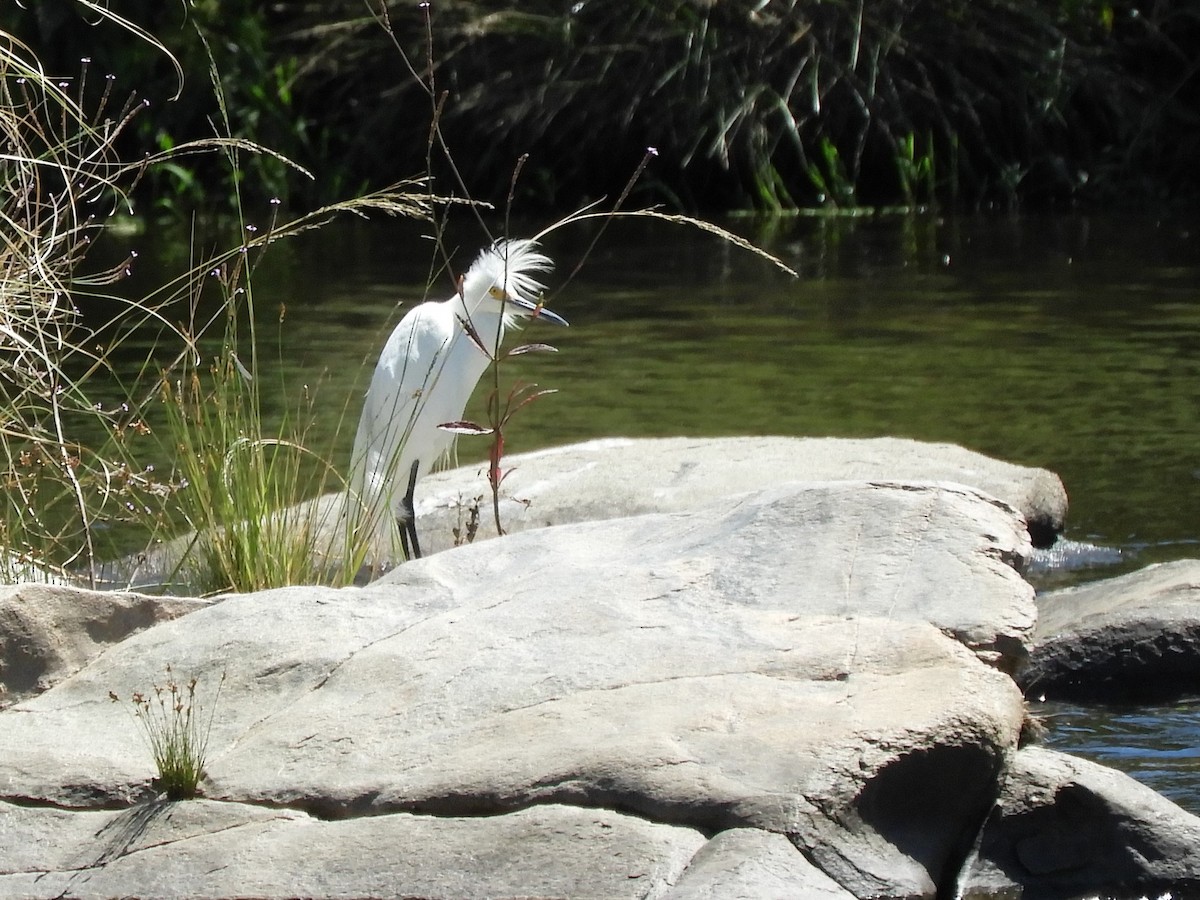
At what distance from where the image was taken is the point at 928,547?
321 centimetres

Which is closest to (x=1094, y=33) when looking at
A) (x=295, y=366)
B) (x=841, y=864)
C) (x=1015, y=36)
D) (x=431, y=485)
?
(x=1015, y=36)

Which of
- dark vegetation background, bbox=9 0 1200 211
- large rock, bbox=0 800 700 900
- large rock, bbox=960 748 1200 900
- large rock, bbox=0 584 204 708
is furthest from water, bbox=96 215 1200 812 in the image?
large rock, bbox=0 584 204 708

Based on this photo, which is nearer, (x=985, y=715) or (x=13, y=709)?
(x=985, y=715)

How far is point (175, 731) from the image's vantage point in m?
2.74

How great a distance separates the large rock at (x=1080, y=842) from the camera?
2.77 metres

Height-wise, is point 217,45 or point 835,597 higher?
A: point 217,45

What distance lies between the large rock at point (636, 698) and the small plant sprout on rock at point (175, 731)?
0.03m

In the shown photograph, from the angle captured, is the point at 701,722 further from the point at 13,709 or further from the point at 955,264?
the point at 955,264

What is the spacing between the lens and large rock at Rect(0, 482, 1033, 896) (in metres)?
2.53

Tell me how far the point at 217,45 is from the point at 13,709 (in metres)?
12.8

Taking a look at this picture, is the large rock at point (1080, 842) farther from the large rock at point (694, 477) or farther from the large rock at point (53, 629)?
the large rock at point (694, 477)

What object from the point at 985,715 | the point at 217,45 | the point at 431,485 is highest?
the point at 217,45

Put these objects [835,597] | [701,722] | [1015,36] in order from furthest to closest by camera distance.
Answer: [1015,36] → [835,597] → [701,722]

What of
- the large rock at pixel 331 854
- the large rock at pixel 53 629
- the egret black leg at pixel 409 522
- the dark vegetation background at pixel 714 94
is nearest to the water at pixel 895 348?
the egret black leg at pixel 409 522
